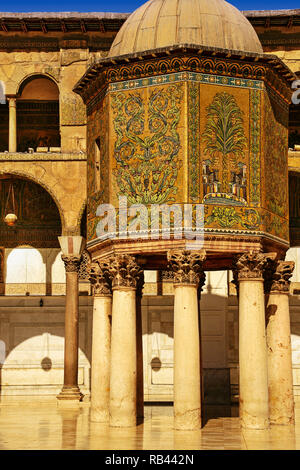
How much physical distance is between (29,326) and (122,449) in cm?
1276

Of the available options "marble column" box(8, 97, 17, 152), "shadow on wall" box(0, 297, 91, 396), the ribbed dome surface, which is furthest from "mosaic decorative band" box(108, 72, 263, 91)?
"shadow on wall" box(0, 297, 91, 396)

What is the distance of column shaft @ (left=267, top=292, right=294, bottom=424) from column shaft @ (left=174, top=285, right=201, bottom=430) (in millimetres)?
2012

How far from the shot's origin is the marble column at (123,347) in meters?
17.7

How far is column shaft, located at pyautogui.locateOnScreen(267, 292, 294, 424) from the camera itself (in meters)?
18.6

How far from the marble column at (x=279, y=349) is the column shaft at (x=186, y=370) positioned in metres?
2.03

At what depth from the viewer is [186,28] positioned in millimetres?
18547

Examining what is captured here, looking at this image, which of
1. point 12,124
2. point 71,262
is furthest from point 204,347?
point 12,124

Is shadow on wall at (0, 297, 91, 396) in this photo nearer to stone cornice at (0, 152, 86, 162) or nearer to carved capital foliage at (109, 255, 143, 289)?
stone cornice at (0, 152, 86, 162)

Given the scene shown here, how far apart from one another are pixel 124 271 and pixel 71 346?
6.28 m

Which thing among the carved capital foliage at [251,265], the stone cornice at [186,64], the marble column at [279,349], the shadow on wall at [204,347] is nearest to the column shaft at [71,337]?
the shadow on wall at [204,347]

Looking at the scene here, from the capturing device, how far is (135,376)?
17.8 meters

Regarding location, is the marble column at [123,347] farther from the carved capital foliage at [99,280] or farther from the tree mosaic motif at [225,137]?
the tree mosaic motif at [225,137]

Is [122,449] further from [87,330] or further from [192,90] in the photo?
[87,330]

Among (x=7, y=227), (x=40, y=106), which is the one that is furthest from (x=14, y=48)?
(x=7, y=227)
